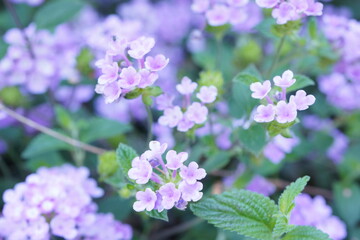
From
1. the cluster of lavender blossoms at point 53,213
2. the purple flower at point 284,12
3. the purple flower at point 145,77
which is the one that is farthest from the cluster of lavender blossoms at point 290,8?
the cluster of lavender blossoms at point 53,213

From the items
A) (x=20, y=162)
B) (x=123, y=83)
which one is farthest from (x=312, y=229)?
(x=20, y=162)

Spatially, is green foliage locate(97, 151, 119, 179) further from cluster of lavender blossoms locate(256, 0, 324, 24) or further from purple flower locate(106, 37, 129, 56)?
cluster of lavender blossoms locate(256, 0, 324, 24)

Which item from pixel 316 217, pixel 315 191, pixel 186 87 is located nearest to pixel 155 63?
pixel 186 87

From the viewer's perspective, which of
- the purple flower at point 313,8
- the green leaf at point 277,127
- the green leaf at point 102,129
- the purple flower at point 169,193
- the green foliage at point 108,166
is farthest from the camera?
the green leaf at point 102,129

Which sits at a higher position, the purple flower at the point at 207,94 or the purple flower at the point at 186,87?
the purple flower at the point at 186,87

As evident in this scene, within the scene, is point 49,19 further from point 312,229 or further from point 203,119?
point 312,229

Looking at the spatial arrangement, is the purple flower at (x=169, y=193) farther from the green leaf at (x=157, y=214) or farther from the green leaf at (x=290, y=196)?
the green leaf at (x=290, y=196)
